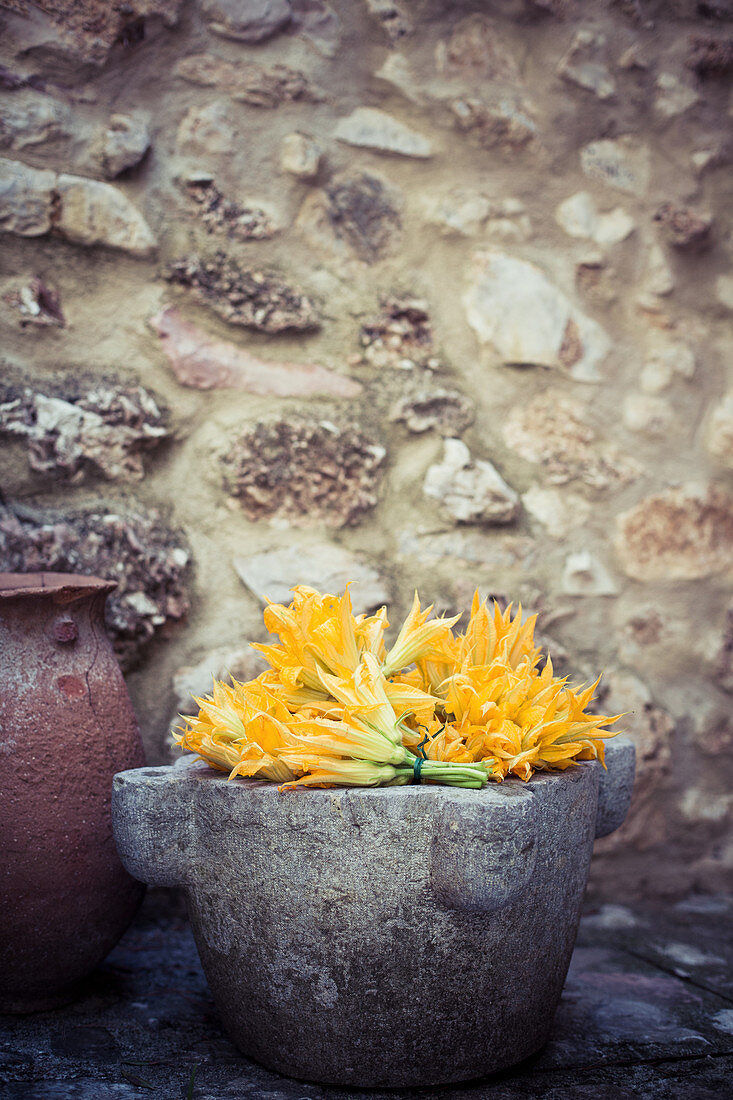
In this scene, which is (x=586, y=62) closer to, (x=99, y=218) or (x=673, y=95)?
(x=673, y=95)

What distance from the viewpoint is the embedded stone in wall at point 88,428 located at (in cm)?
147

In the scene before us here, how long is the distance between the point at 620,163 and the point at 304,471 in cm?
110

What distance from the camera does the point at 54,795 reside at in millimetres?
1163

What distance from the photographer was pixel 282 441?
65.0 inches

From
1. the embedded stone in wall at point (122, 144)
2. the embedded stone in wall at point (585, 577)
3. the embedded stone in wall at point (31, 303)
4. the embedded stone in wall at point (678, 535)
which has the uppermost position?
the embedded stone in wall at point (122, 144)

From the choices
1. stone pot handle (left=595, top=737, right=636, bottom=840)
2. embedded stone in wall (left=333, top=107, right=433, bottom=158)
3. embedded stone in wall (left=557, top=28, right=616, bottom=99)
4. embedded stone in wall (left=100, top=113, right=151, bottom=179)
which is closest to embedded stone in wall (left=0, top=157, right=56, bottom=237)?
embedded stone in wall (left=100, top=113, right=151, bottom=179)

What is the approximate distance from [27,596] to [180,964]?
72 cm

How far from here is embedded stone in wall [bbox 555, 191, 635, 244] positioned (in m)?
1.89

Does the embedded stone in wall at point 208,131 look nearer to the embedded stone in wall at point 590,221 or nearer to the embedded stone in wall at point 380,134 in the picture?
the embedded stone in wall at point 380,134

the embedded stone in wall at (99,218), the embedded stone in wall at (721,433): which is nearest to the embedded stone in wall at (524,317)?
the embedded stone in wall at (721,433)

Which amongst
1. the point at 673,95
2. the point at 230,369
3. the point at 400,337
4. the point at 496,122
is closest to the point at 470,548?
the point at 400,337

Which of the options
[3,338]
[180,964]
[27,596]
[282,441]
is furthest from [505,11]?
[180,964]

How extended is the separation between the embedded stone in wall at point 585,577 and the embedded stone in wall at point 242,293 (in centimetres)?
80

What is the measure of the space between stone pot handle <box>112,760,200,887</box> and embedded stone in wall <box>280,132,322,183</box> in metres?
1.31
